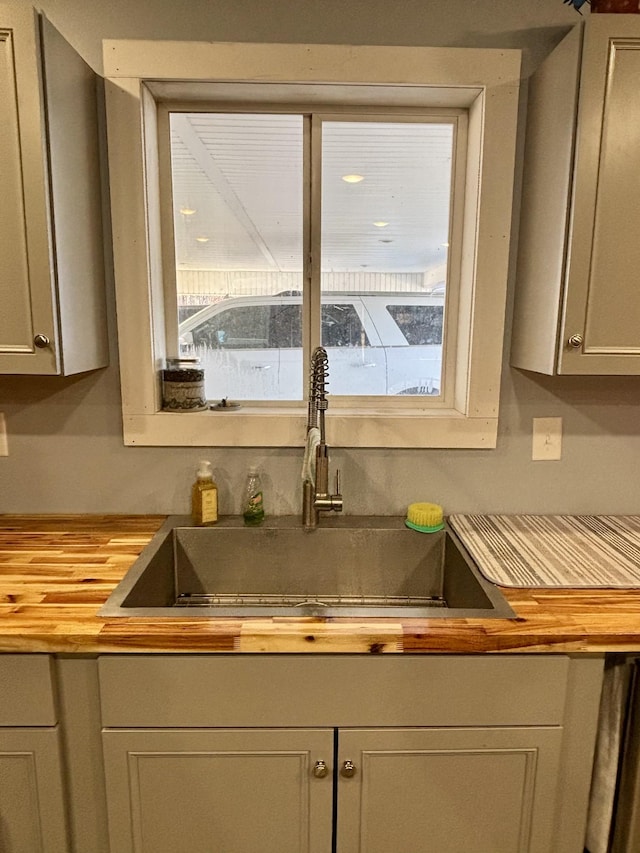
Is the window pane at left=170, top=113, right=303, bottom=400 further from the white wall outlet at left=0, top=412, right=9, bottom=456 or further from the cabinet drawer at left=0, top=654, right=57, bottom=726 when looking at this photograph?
the cabinet drawer at left=0, top=654, right=57, bottom=726

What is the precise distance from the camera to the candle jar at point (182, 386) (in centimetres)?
160

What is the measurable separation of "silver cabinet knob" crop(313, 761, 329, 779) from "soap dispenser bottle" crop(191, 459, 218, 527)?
0.69 metres

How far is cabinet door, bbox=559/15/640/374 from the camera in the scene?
120 centimetres

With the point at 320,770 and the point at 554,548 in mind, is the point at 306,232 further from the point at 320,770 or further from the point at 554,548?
the point at 320,770

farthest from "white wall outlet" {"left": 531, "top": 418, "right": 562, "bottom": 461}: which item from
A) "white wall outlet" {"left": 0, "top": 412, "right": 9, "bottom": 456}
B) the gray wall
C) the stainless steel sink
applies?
"white wall outlet" {"left": 0, "top": 412, "right": 9, "bottom": 456}

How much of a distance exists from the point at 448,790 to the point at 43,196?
1536 millimetres

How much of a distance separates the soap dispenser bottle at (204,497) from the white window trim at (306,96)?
10 cm

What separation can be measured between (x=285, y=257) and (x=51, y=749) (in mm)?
1368

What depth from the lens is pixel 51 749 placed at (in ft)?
3.59

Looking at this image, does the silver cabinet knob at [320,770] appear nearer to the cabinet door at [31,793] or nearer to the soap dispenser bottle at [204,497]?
the cabinet door at [31,793]

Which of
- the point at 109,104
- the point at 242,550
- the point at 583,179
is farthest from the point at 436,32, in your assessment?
the point at 242,550

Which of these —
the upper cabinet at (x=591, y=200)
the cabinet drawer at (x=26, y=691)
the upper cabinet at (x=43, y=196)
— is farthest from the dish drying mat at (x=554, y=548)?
the upper cabinet at (x=43, y=196)

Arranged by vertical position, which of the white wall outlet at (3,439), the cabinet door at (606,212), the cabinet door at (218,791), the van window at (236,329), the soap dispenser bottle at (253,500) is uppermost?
the cabinet door at (606,212)

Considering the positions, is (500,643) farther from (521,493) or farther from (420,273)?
(420,273)
